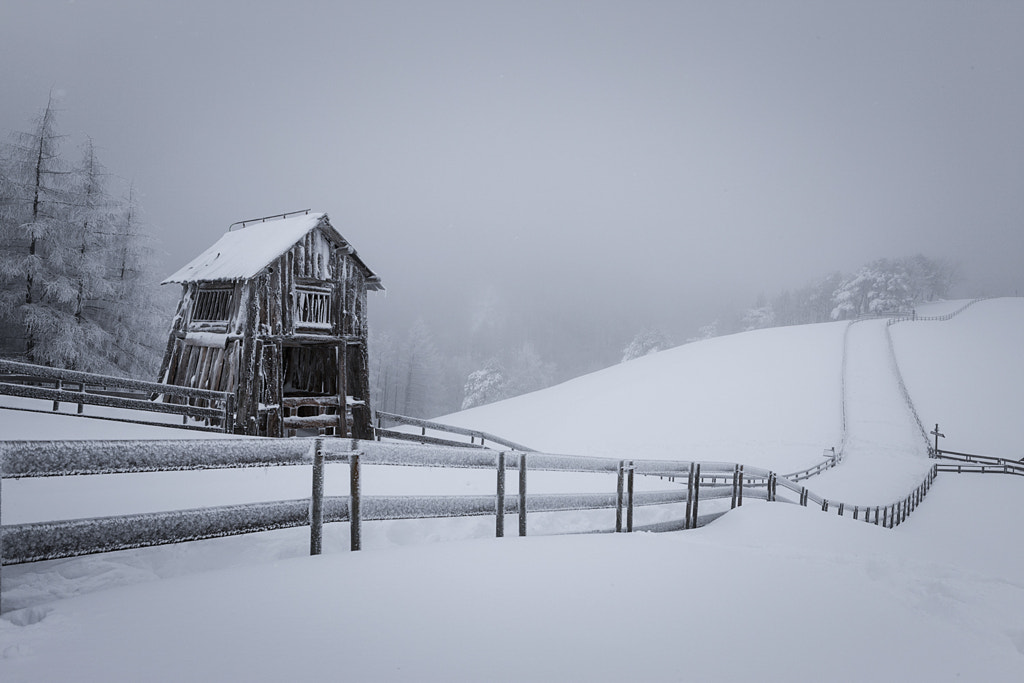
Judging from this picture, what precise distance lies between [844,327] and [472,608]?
68.5 meters

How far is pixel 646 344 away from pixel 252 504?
78432 millimetres

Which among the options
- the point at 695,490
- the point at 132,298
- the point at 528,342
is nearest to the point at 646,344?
the point at 528,342

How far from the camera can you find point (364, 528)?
5.93 metres

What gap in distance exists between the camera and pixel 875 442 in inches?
1222

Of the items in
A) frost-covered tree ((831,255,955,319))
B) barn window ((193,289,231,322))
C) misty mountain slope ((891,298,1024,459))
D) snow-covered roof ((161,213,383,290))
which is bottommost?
misty mountain slope ((891,298,1024,459))

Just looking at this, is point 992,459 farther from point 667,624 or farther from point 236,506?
point 236,506

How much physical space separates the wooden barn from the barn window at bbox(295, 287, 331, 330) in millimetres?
37

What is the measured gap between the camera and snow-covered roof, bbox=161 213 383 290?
57.6 feet

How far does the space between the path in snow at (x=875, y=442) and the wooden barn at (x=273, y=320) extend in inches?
854

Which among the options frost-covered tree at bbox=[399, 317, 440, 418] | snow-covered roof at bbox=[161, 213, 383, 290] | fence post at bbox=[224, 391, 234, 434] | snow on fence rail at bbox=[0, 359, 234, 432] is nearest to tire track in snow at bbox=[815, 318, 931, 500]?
fence post at bbox=[224, 391, 234, 434]

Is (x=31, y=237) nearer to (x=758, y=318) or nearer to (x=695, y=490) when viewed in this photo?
(x=695, y=490)

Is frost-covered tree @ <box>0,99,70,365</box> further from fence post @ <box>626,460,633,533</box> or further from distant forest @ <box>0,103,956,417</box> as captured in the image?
fence post @ <box>626,460,633,533</box>

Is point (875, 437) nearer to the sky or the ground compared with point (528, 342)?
nearer to the ground

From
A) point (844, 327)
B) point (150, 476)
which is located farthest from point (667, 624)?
point (844, 327)
